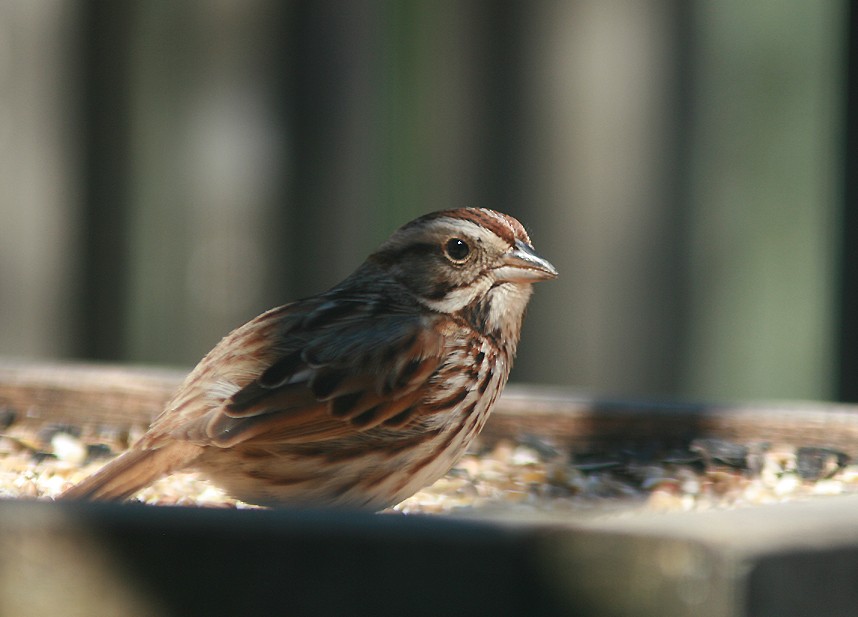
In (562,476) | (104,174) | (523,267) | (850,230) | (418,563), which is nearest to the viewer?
(418,563)

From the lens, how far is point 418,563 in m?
1.51

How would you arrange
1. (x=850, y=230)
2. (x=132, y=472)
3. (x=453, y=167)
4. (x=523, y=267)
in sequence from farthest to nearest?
(x=453, y=167) → (x=850, y=230) → (x=523, y=267) → (x=132, y=472)

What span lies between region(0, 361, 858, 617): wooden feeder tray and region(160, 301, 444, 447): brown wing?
2.64ft

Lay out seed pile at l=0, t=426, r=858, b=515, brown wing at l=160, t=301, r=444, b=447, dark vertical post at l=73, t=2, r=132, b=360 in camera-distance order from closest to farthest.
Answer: brown wing at l=160, t=301, r=444, b=447
seed pile at l=0, t=426, r=858, b=515
dark vertical post at l=73, t=2, r=132, b=360

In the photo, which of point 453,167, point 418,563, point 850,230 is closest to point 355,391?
point 418,563

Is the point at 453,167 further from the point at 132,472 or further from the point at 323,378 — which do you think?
the point at 132,472

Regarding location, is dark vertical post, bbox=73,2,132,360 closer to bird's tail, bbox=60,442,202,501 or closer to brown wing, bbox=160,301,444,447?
brown wing, bbox=160,301,444,447

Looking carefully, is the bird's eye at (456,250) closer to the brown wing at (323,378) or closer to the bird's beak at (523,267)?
the bird's beak at (523,267)

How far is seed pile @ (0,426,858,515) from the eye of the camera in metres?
2.74

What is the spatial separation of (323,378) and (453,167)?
3010 millimetres

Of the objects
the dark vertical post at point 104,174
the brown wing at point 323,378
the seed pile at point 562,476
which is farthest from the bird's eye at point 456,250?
the dark vertical post at point 104,174

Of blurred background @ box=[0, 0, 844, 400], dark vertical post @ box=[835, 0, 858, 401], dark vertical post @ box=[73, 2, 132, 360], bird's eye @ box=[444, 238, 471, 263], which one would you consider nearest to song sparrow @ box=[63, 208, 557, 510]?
bird's eye @ box=[444, 238, 471, 263]

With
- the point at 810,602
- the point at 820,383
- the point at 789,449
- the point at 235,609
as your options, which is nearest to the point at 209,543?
the point at 235,609

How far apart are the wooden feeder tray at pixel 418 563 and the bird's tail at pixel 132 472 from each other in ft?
2.25
